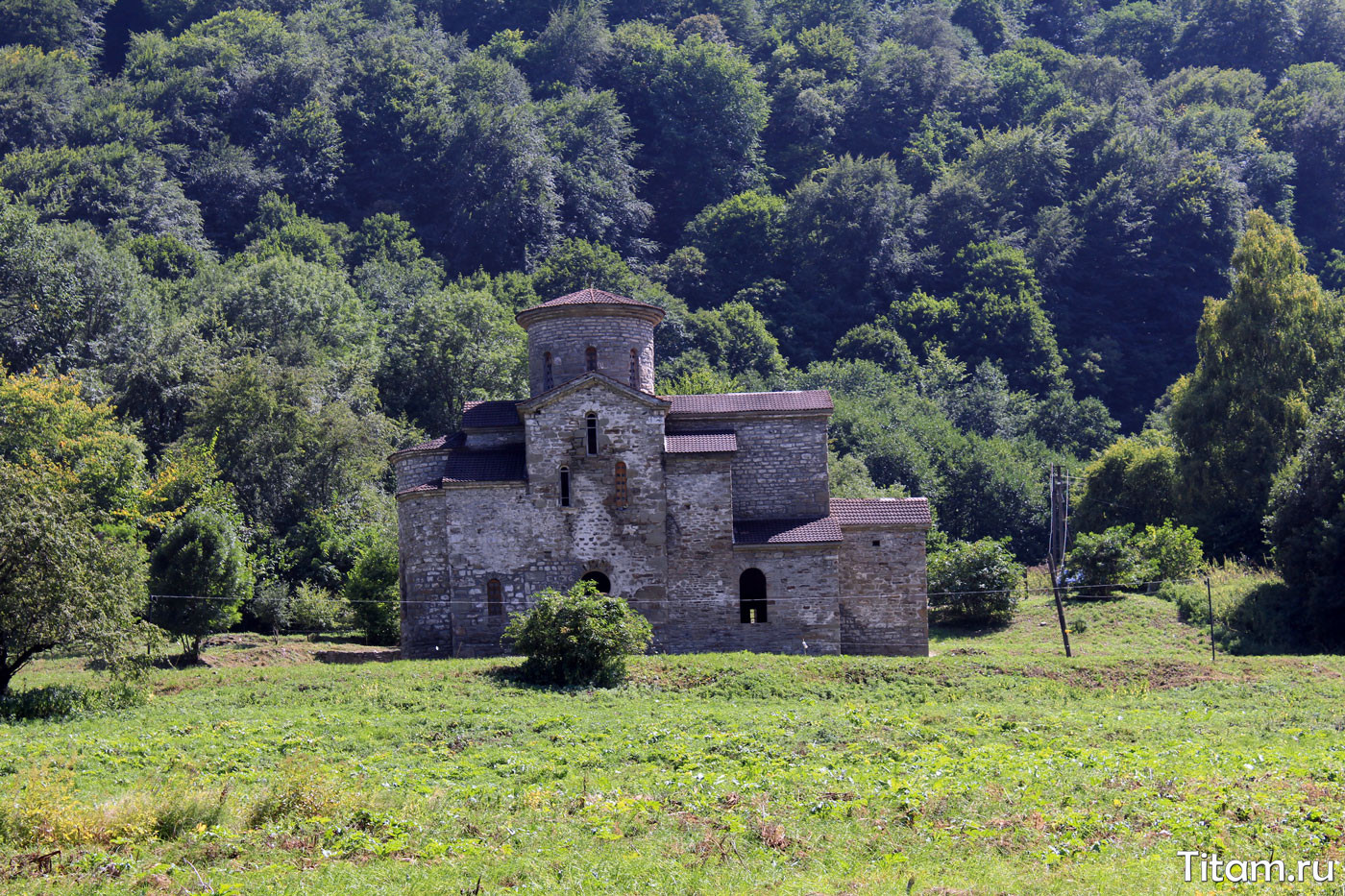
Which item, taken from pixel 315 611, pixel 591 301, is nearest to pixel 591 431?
pixel 591 301

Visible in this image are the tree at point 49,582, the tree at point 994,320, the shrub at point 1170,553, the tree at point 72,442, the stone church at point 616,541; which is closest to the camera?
the tree at point 49,582

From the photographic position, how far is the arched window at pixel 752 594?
32.7m

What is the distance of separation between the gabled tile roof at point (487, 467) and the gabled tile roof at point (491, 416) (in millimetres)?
830

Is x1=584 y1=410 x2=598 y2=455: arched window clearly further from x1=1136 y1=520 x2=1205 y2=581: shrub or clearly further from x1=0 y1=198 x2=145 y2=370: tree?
x1=0 y1=198 x2=145 y2=370: tree

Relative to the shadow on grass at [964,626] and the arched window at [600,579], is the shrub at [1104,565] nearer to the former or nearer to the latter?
the shadow on grass at [964,626]

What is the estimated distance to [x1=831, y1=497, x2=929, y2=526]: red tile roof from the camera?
110ft

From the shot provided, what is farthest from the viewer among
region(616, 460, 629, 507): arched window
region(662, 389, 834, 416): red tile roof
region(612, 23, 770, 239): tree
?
region(612, 23, 770, 239): tree

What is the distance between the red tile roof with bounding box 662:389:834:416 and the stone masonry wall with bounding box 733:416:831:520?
1.23ft

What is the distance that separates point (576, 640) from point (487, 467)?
771 cm

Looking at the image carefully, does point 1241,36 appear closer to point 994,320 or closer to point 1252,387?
point 994,320

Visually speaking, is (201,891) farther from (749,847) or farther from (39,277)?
(39,277)

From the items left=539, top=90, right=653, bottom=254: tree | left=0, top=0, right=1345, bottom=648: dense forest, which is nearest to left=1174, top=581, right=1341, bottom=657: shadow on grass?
left=0, top=0, right=1345, bottom=648: dense forest

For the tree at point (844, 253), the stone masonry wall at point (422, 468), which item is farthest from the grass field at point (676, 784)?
the tree at point (844, 253)

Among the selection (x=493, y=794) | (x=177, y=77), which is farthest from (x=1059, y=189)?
(x=493, y=794)
